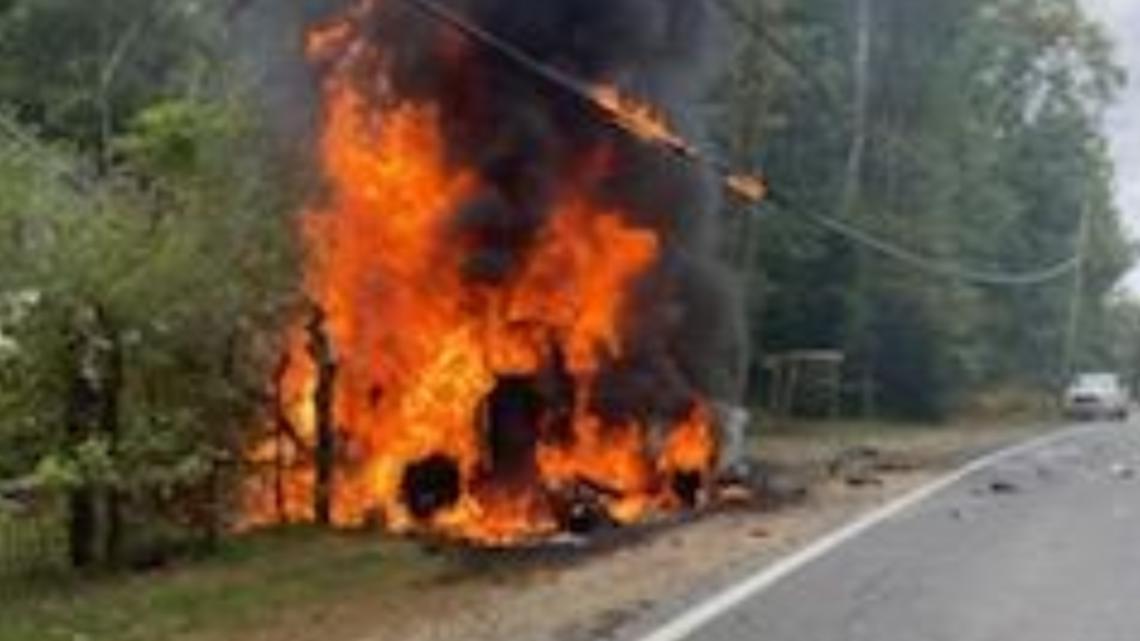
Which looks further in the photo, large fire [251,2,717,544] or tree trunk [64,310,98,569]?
large fire [251,2,717,544]

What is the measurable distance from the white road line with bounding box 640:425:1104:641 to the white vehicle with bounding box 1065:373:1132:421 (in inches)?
1752

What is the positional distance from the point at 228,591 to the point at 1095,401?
61482mm

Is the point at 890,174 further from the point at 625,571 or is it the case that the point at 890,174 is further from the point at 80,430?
the point at 80,430

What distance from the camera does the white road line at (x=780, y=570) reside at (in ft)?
43.1

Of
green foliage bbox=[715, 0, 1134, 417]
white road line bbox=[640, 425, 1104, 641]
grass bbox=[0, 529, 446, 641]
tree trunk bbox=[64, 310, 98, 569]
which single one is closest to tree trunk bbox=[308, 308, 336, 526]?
grass bbox=[0, 529, 446, 641]

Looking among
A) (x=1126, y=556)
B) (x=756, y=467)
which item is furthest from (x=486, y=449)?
(x=756, y=467)

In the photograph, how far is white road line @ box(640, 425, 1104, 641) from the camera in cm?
1315

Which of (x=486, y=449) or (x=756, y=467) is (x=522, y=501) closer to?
(x=486, y=449)

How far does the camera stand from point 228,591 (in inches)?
595

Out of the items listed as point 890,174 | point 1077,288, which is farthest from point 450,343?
point 1077,288

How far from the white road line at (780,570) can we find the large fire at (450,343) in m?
2.07

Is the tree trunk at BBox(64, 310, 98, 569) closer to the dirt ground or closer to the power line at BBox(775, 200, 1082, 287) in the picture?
the dirt ground

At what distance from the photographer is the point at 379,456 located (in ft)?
66.9

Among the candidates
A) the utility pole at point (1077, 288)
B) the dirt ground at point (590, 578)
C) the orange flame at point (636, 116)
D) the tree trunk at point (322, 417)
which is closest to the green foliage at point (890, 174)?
the utility pole at point (1077, 288)
